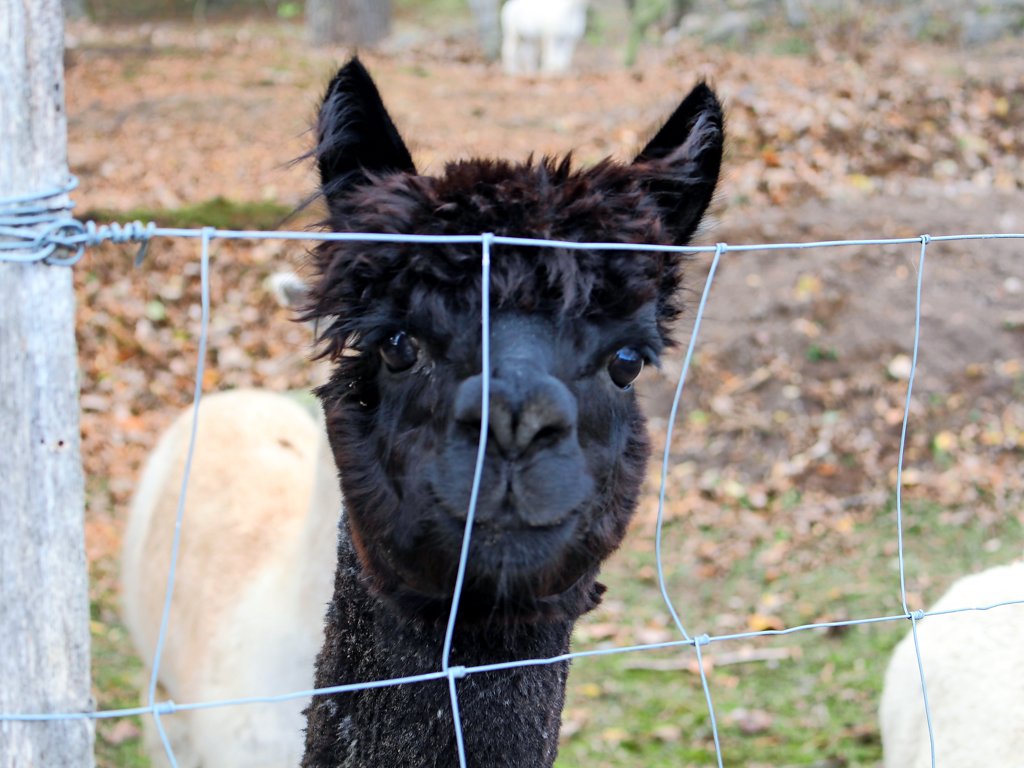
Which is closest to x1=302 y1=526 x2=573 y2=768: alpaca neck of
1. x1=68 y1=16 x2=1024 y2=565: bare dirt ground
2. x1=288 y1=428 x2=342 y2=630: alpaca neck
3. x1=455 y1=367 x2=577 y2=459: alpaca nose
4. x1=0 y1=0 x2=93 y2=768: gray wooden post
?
x1=455 y1=367 x2=577 y2=459: alpaca nose

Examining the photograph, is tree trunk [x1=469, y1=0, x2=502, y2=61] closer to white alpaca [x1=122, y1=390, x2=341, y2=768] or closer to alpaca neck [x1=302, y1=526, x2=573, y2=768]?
white alpaca [x1=122, y1=390, x2=341, y2=768]

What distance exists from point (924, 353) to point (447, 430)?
6325mm

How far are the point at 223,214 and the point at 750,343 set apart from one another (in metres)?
4.44

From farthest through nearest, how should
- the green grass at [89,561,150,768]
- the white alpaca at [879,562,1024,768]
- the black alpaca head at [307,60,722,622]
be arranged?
the green grass at [89,561,150,768] < the white alpaca at [879,562,1024,768] < the black alpaca head at [307,60,722,622]

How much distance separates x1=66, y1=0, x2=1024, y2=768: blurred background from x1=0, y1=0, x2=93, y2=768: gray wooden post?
0.72 metres

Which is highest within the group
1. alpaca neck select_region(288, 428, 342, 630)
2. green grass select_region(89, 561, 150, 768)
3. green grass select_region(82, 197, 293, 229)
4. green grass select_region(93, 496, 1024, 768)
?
green grass select_region(82, 197, 293, 229)

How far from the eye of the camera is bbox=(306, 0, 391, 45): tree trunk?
16.4m

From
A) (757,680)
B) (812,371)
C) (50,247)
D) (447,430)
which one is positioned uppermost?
(50,247)

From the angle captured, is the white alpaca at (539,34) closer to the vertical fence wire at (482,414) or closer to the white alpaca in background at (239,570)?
the white alpaca in background at (239,570)

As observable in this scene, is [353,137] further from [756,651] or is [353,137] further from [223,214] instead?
[223,214]

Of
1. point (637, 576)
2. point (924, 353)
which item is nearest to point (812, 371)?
point (924, 353)

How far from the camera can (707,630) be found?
574 centimetres

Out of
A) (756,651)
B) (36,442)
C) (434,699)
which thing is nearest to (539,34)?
(756,651)

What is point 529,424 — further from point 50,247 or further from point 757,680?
point 757,680
